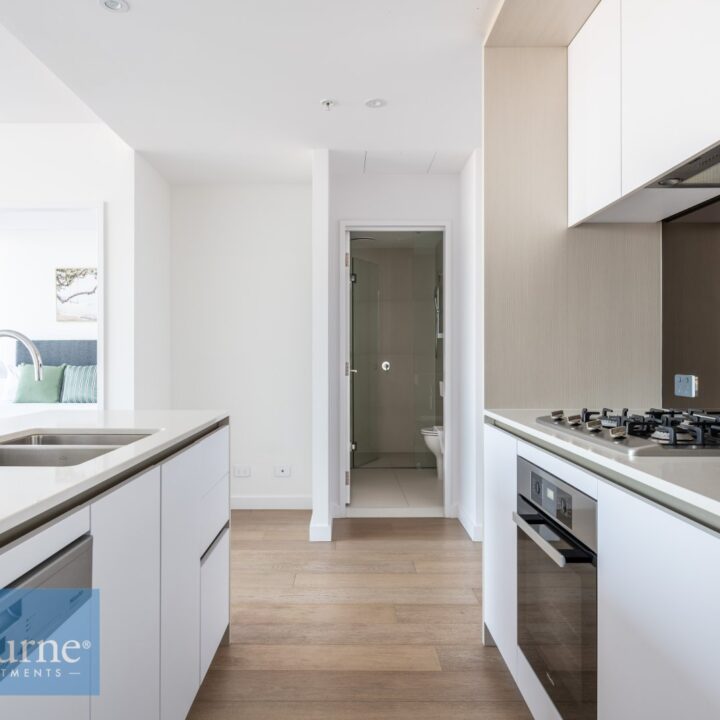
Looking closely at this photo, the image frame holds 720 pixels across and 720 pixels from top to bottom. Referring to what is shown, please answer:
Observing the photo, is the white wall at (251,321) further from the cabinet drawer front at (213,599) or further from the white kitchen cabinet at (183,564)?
the white kitchen cabinet at (183,564)

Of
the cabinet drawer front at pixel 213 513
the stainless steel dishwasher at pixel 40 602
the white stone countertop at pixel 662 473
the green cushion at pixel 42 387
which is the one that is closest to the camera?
the stainless steel dishwasher at pixel 40 602

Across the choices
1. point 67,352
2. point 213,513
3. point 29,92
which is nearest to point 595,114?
point 213,513

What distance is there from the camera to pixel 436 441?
4258 mm

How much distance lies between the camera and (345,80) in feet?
8.46

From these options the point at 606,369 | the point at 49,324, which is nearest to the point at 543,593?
the point at 606,369

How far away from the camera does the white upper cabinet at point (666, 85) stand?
4.30ft

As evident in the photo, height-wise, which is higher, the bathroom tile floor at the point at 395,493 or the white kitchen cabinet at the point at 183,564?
the white kitchen cabinet at the point at 183,564

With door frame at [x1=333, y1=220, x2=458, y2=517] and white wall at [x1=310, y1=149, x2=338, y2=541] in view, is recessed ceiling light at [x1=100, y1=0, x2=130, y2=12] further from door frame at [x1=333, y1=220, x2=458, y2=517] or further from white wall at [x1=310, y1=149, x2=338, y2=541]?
door frame at [x1=333, y1=220, x2=458, y2=517]

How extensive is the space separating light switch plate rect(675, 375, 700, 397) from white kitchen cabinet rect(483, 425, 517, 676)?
2.20 feet

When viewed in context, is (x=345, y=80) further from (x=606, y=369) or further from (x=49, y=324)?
(x=49, y=324)

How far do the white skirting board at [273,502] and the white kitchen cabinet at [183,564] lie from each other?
7.52ft

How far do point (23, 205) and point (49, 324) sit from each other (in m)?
2.14

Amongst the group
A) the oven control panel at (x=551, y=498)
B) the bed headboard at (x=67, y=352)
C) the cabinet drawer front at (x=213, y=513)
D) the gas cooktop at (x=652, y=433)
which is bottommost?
the cabinet drawer front at (x=213, y=513)

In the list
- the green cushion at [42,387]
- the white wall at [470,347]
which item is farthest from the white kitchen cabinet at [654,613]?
the green cushion at [42,387]
